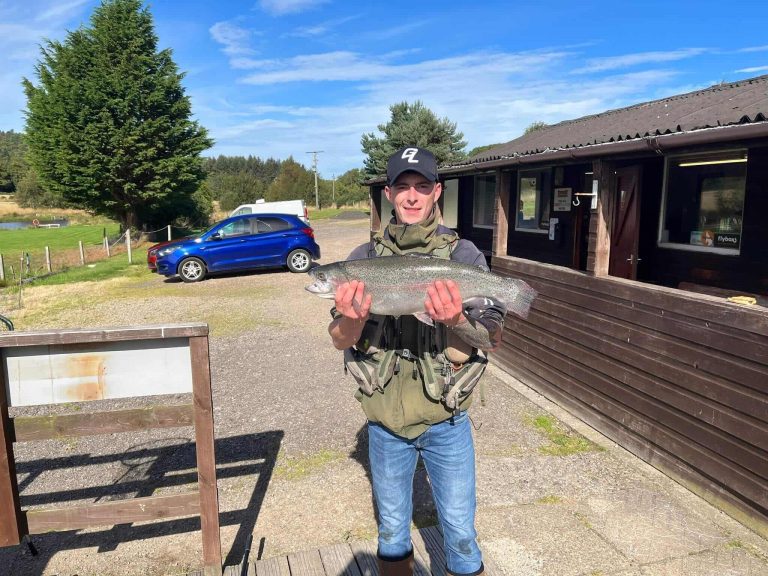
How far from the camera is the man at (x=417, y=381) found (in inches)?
88.0

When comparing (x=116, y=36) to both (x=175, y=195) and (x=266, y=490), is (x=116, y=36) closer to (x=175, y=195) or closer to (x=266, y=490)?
(x=175, y=195)

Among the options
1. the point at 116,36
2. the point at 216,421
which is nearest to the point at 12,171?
the point at 116,36

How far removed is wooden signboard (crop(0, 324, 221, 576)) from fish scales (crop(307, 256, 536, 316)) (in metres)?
0.98


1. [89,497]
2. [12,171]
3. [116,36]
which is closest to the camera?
[89,497]

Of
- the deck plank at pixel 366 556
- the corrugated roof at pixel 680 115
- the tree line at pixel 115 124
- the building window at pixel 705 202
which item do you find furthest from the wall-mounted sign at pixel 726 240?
the tree line at pixel 115 124

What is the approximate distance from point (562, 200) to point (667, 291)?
5993 mm

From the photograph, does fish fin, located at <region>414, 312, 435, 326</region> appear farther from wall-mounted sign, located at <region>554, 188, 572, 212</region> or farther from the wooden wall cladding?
wall-mounted sign, located at <region>554, 188, 572, 212</region>

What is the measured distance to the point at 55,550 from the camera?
3482 millimetres

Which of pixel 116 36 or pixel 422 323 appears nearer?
pixel 422 323

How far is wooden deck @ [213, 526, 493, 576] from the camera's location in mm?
3098

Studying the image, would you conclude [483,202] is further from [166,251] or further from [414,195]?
[414,195]

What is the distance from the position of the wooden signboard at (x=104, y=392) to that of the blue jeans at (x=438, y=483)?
1.20 m

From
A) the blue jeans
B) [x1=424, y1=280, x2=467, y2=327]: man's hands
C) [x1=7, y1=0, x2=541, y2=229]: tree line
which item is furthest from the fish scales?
[x1=7, y1=0, x2=541, y2=229]: tree line

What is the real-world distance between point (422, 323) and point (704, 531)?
9.51ft
